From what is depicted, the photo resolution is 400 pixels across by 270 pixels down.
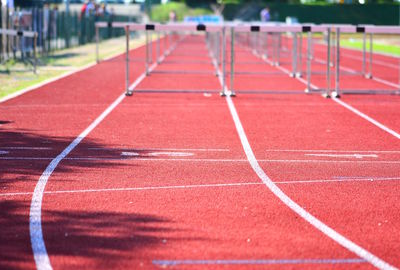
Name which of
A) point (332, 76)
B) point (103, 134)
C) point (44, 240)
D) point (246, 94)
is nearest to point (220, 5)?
point (332, 76)

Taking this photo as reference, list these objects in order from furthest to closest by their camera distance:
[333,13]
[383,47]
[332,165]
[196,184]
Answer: [333,13], [383,47], [332,165], [196,184]

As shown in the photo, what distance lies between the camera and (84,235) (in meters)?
7.00

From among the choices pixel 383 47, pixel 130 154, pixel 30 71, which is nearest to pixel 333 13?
pixel 383 47

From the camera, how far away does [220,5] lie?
106m

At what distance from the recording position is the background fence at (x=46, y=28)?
1219 inches

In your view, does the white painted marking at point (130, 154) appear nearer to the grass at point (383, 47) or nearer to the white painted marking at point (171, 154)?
the white painted marking at point (171, 154)

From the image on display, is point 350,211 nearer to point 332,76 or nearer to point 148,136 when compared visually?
point 148,136

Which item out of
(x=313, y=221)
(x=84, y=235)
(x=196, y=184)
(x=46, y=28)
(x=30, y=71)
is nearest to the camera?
(x=84, y=235)

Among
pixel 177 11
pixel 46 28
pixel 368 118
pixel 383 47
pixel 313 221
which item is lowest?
pixel 313 221

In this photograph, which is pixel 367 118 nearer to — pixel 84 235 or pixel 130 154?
pixel 130 154

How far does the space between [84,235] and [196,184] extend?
255 cm

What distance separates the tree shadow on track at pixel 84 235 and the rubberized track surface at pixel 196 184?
0.04 feet

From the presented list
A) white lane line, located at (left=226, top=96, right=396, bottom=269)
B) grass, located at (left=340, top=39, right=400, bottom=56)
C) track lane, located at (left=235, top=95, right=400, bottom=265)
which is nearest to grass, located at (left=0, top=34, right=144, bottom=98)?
track lane, located at (left=235, top=95, right=400, bottom=265)

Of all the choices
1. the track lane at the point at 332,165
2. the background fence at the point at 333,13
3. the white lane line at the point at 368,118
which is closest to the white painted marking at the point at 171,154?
the track lane at the point at 332,165
